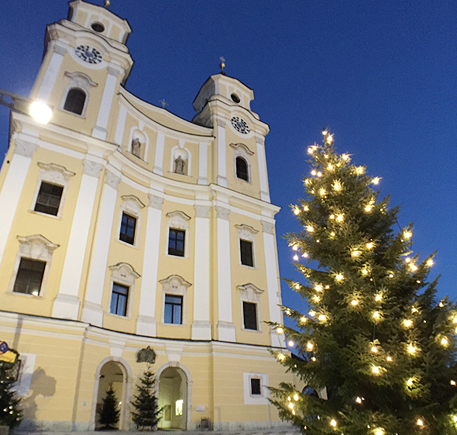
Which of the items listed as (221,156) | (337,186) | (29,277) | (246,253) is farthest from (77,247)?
(221,156)

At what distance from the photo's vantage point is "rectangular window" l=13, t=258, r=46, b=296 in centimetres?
1391


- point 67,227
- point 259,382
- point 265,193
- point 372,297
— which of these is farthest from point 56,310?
point 265,193

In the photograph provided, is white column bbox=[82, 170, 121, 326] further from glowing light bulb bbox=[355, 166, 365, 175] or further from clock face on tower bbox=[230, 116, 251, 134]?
glowing light bulb bbox=[355, 166, 365, 175]

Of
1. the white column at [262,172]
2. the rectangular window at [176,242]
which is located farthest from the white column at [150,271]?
the white column at [262,172]

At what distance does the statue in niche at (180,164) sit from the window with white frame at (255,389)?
11912mm

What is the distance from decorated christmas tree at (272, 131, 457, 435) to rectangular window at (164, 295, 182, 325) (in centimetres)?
975

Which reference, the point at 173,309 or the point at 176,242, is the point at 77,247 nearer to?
the point at 173,309

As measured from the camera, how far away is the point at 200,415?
15.9m

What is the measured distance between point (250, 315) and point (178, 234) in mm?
5730

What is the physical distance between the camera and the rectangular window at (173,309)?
17797 mm

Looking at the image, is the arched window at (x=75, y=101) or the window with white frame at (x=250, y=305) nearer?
the arched window at (x=75, y=101)

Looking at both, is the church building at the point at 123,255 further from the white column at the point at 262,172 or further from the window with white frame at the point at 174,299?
the white column at the point at 262,172

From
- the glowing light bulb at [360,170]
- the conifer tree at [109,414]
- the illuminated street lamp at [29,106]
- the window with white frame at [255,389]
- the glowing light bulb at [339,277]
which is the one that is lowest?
the conifer tree at [109,414]

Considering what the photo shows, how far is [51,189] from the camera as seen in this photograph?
53.3 ft
